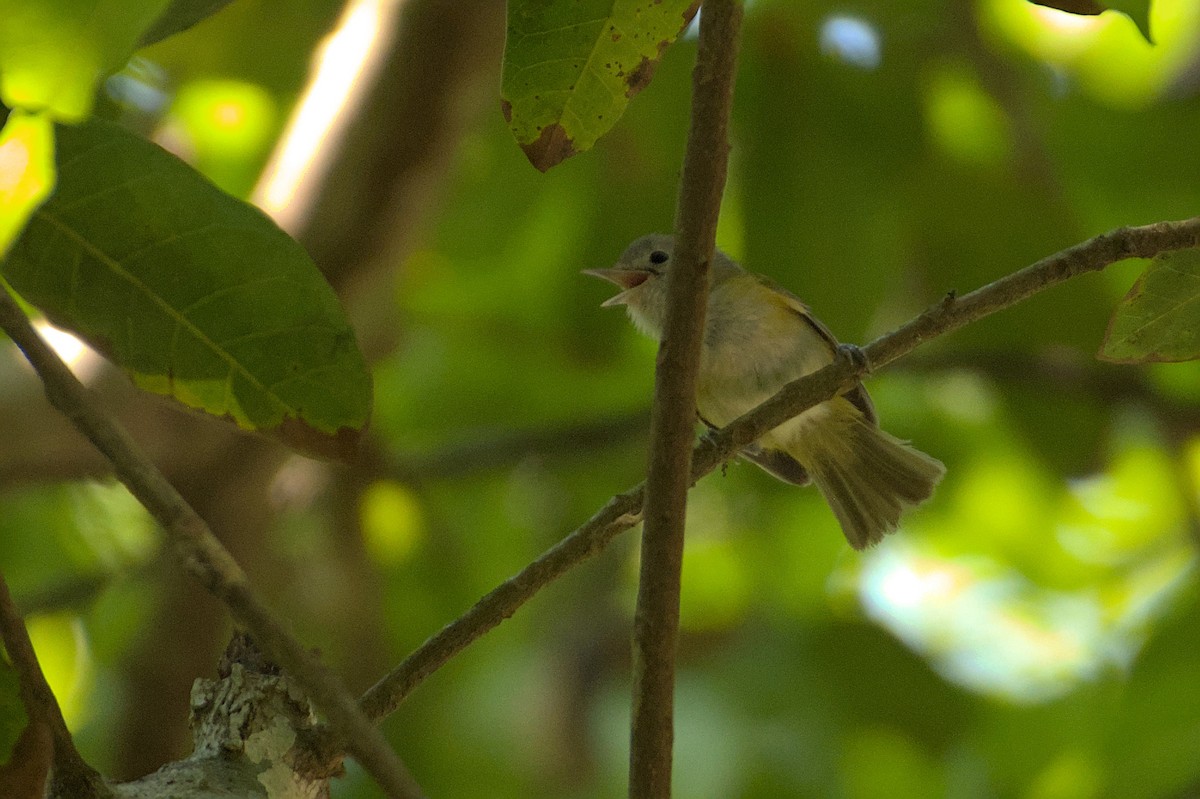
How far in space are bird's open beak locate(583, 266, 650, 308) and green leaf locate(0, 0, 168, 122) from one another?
2.50 m

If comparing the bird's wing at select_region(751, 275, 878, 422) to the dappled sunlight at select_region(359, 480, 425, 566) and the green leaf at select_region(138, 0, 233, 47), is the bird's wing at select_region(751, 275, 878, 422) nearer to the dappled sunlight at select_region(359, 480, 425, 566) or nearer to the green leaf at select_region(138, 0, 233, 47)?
the dappled sunlight at select_region(359, 480, 425, 566)

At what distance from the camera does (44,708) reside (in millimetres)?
1313

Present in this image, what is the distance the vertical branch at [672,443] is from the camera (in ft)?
4.50

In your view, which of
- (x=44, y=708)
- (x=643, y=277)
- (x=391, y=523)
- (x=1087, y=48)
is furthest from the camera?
(x=391, y=523)

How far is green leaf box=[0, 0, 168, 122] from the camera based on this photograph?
1371mm

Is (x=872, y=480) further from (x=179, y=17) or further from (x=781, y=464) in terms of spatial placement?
(x=179, y=17)

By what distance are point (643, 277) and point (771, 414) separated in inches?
89.3

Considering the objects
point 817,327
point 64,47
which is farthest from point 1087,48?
point 64,47

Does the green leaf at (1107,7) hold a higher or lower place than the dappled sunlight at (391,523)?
lower

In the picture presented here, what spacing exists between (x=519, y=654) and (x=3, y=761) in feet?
16.5

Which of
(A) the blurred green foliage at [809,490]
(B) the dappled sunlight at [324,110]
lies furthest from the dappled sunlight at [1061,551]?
(B) the dappled sunlight at [324,110]

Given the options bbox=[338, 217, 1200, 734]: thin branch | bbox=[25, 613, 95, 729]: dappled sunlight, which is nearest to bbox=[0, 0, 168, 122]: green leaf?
bbox=[338, 217, 1200, 734]: thin branch

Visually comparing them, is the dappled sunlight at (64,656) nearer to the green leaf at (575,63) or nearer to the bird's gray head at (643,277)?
the bird's gray head at (643,277)

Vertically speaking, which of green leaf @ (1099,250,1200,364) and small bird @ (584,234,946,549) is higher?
small bird @ (584,234,946,549)
